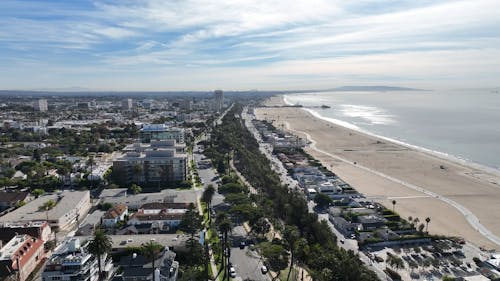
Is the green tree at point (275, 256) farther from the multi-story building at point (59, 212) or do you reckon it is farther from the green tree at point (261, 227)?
the multi-story building at point (59, 212)

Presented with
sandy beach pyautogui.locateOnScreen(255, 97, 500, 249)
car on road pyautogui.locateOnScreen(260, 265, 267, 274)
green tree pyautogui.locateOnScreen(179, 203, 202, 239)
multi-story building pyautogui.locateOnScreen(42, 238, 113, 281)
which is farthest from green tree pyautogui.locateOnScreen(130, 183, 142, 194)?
sandy beach pyautogui.locateOnScreen(255, 97, 500, 249)

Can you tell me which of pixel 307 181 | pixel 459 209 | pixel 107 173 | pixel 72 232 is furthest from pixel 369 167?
pixel 72 232

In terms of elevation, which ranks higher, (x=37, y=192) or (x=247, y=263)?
(x=37, y=192)

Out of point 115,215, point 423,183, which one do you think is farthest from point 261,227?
point 423,183

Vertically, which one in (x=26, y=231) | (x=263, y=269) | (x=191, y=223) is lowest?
(x=263, y=269)

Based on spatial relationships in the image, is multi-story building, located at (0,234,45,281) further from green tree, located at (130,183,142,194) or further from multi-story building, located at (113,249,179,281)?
green tree, located at (130,183,142,194)

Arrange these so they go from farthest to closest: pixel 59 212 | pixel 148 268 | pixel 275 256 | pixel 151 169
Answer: pixel 151 169 < pixel 59 212 < pixel 275 256 < pixel 148 268

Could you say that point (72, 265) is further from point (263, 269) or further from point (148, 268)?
point (263, 269)
